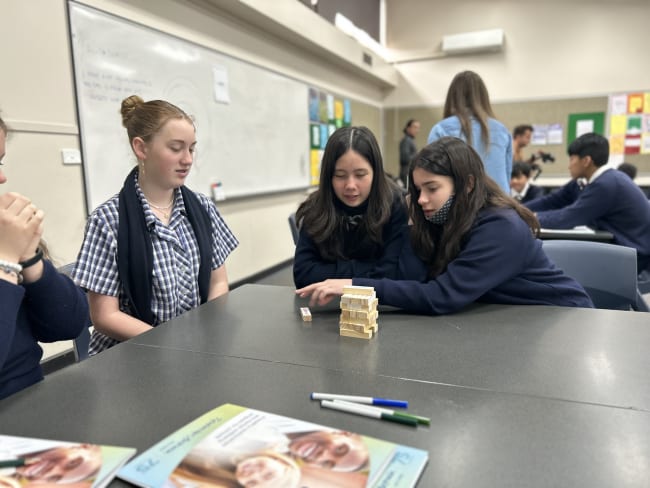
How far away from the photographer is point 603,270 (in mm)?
1597

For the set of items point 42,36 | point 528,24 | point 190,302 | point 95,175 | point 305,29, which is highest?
point 528,24

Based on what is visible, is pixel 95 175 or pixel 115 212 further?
pixel 95 175

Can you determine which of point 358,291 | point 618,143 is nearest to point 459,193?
point 358,291

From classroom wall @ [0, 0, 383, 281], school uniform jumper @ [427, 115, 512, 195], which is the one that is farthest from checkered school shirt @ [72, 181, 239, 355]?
school uniform jumper @ [427, 115, 512, 195]

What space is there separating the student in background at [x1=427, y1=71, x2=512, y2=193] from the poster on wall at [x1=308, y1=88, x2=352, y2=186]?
2.43 meters

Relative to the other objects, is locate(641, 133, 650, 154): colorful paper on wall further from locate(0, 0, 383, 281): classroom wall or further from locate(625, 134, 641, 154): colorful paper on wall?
locate(0, 0, 383, 281): classroom wall

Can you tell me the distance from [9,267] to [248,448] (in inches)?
21.8

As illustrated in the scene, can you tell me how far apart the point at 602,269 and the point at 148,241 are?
4.85 feet

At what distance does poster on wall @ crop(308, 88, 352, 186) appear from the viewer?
16.1 ft

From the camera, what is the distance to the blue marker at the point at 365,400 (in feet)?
2.41

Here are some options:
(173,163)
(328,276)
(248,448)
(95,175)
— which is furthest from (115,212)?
(95,175)

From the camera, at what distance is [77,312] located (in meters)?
1.00

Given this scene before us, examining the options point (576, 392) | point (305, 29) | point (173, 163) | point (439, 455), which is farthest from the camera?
point (305, 29)

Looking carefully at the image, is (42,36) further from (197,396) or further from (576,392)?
(576,392)
